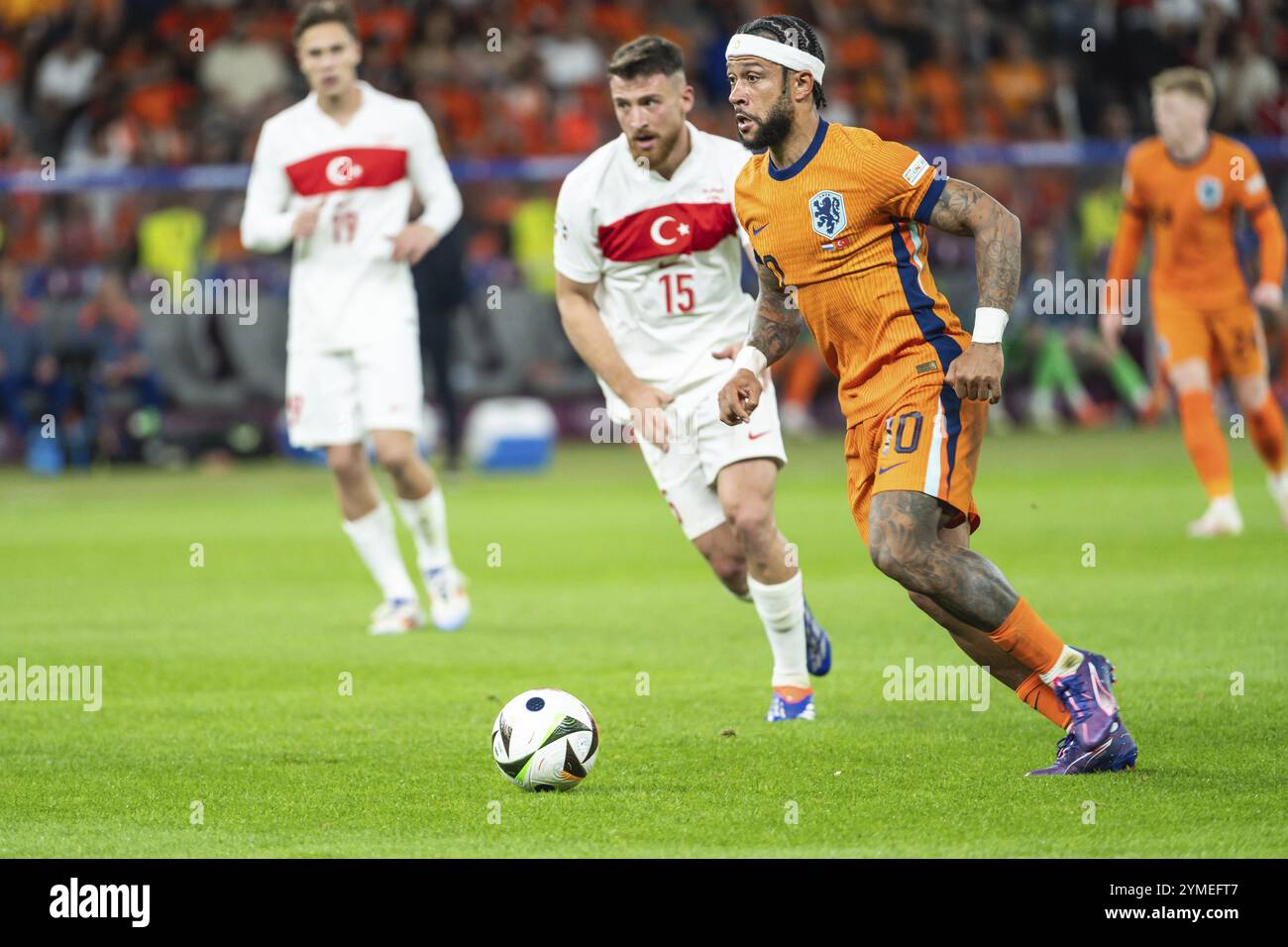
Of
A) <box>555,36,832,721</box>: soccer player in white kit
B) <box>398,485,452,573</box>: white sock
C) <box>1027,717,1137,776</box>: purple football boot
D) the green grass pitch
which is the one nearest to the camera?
the green grass pitch

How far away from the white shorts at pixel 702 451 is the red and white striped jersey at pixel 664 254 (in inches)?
6.2

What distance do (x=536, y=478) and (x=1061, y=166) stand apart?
770cm

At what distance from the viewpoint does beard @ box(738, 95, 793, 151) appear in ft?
22.5

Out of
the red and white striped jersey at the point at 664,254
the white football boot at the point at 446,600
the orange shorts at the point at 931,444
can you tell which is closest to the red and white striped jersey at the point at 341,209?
the white football boot at the point at 446,600

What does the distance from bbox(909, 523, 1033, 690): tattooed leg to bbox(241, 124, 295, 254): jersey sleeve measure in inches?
201

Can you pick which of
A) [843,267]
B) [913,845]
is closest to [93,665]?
[843,267]

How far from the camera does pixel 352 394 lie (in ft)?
35.9

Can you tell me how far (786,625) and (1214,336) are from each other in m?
6.88

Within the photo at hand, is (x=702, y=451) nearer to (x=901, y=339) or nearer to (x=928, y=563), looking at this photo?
(x=901, y=339)

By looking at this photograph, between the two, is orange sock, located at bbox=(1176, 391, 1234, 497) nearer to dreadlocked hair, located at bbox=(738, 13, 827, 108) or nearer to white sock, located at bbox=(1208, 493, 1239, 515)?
white sock, located at bbox=(1208, 493, 1239, 515)

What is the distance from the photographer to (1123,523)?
14.8 m

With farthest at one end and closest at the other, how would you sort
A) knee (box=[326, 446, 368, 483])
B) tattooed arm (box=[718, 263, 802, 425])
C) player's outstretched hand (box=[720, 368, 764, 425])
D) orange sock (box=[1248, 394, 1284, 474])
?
orange sock (box=[1248, 394, 1284, 474]) < knee (box=[326, 446, 368, 483]) < tattooed arm (box=[718, 263, 802, 425]) < player's outstretched hand (box=[720, 368, 764, 425])

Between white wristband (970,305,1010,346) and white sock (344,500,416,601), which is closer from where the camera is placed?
white wristband (970,305,1010,346)

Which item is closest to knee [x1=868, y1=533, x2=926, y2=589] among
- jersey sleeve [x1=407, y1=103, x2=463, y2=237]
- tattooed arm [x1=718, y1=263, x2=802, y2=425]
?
tattooed arm [x1=718, y1=263, x2=802, y2=425]
